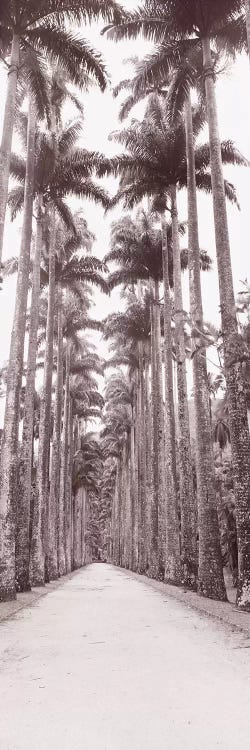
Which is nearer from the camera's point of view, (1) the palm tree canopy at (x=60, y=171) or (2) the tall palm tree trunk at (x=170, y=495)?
(2) the tall palm tree trunk at (x=170, y=495)

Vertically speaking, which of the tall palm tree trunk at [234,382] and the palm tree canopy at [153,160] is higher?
the palm tree canopy at [153,160]

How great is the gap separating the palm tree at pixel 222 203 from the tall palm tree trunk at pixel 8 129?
313cm

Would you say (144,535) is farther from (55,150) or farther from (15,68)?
(15,68)

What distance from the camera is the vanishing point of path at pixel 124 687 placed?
3059 mm

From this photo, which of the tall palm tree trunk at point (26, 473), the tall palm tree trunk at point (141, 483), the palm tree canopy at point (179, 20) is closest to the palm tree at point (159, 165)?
the palm tree canopy at point (179, 20)

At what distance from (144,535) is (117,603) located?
19154 mm

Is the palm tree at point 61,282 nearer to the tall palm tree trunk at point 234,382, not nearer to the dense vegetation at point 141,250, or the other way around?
the dense vegetation at point 141,250

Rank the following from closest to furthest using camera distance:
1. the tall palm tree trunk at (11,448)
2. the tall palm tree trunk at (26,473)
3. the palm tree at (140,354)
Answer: the tall palm tree trunk at (11,448) → the tall palm tree trunk at (26,473) → the palm tree at (140,354)

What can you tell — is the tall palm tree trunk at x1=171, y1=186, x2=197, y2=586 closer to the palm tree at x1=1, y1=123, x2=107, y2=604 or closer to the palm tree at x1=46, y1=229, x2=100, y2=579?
the palm tree at x1=1, y1=123, x2=107, y2=604

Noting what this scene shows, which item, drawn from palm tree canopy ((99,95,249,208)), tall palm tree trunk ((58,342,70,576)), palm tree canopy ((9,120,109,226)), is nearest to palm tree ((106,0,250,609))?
palm tree canopy ((99,95,249,208))

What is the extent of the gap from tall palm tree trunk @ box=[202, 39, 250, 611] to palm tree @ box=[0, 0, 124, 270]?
3682 millimetres

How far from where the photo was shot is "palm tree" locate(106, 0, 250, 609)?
938cm

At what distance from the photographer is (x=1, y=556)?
11.1 metres

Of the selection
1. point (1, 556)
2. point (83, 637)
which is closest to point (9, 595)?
point (1, 556)
